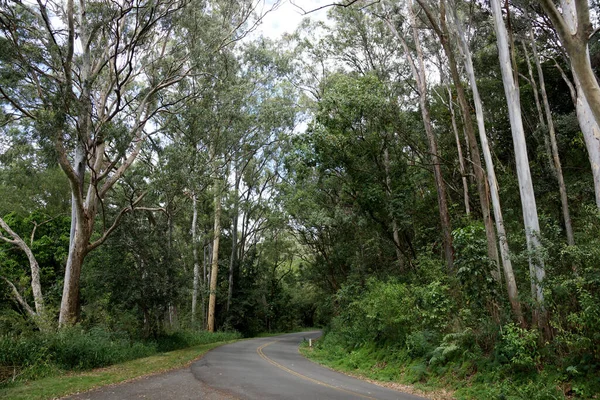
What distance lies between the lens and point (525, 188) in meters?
10.1

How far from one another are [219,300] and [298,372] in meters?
21.7

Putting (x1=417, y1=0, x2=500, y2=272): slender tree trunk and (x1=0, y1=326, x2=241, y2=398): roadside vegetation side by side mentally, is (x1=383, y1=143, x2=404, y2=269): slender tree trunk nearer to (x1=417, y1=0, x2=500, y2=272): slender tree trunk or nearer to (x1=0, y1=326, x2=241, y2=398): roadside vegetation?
Answer: (x1=417, y1=0, x2=500, y2=272): slender tree trunk

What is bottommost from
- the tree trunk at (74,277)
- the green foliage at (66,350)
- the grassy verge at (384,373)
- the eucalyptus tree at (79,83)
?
the grassy verge at (384,373)

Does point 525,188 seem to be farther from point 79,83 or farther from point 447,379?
point 79,83

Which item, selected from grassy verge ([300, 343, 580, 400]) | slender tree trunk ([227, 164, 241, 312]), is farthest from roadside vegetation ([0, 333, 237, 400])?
slender tree trunk ([227, 164, 241, 312])

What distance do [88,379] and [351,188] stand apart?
42.2 ft

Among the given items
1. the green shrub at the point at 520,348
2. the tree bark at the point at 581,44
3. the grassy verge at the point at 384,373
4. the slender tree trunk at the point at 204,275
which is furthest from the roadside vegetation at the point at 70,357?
the slender tree trunk at the point at 204,275

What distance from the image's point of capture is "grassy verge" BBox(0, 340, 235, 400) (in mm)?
8531

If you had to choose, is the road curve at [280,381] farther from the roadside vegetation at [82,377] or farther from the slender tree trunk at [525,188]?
the slender tree trunk at [525,188]

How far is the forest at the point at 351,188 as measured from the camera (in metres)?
9.73

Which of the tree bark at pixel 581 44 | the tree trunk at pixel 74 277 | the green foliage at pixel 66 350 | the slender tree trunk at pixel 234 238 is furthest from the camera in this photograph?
the slender tree trunk at pixel 234 238

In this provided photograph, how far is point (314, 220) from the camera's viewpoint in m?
20.6

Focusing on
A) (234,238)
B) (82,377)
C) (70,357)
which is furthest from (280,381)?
(234,238)

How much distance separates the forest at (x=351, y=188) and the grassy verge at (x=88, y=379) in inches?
30.3
